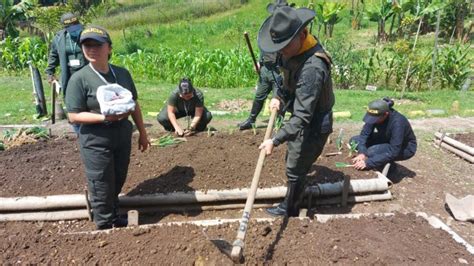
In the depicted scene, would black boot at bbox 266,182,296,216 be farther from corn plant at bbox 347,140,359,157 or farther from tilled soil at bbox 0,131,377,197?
corn plant at bbox 347,140,359,157

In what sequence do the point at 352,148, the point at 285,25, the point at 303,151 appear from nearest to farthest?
1. the point at 285,25
2. the point at 303,151
3. the point at 352,148

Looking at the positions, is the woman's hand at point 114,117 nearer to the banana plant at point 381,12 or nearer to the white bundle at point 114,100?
the white bundle at point 114,100

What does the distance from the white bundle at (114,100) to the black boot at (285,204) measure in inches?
65.3

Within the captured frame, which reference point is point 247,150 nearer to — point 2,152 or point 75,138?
point 75,138

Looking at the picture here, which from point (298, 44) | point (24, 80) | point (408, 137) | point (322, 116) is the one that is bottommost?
point (24, 80)

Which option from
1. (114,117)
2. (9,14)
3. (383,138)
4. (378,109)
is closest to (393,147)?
(383,138)

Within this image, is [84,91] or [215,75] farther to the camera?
[215,75]

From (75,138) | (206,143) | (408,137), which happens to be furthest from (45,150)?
(408,137)

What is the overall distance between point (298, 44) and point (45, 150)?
12.5ft

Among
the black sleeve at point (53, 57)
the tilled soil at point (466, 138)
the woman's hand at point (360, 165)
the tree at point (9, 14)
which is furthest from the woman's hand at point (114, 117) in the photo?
the tree at point (9, 14)

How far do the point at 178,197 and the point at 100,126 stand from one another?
1.15m

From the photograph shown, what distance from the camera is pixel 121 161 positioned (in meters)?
3.61

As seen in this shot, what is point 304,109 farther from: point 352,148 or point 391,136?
point 352,148

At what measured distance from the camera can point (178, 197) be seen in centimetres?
405
